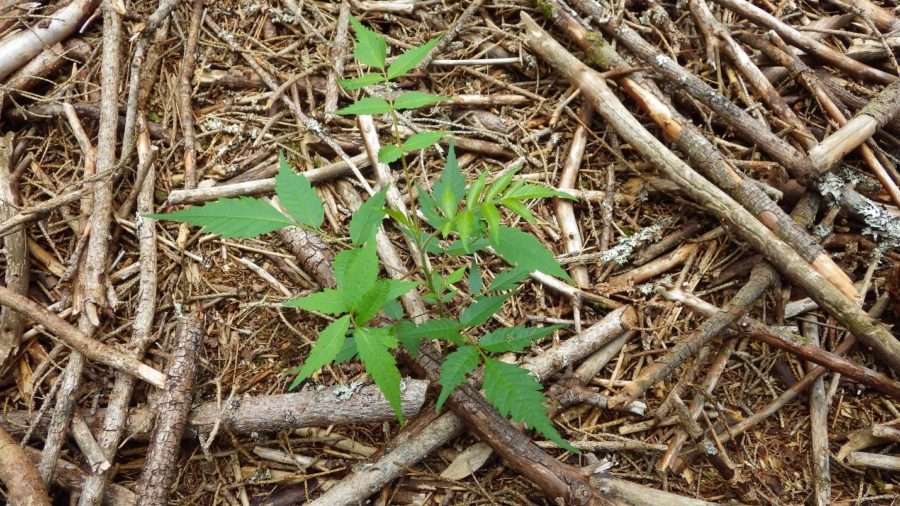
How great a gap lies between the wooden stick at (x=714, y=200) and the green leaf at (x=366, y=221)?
1.27 meters

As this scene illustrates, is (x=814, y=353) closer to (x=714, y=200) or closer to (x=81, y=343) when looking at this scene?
(x=714, y=200)

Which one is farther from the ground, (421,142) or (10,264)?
(421,142)

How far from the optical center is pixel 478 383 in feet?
6.77

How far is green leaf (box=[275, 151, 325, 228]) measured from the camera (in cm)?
179

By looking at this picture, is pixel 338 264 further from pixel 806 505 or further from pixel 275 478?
pixel 806 505

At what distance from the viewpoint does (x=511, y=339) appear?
180 cm

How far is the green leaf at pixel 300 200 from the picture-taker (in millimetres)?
1794

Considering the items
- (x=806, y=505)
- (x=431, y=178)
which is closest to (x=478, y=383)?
(x=431, y=178)

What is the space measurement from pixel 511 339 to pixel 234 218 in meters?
0.91

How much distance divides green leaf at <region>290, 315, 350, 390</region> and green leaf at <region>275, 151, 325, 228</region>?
45 centimetres

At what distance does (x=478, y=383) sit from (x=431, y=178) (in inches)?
38.6

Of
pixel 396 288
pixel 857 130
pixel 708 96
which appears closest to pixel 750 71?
pixel 708 96

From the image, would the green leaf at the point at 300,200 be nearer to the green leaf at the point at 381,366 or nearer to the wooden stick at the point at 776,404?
the green leaf at the point at 381,366

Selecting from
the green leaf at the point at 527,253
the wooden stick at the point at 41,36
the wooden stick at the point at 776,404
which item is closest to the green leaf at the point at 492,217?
the green leaf at the point at 527,253
